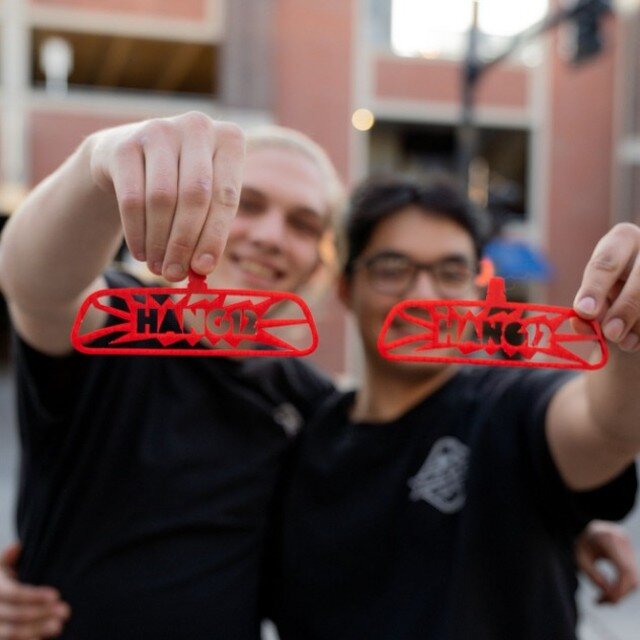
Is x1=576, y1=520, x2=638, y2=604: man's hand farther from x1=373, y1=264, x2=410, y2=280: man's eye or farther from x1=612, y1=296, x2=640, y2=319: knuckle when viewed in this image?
x1=612, y1=296, x2=640, y2=319: knuckle

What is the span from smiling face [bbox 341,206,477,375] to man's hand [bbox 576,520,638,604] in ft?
1.85

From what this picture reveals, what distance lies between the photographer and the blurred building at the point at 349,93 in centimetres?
1111

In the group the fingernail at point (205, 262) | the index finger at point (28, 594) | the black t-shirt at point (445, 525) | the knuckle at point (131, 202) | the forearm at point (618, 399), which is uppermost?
the knuckle at point (131, 202)

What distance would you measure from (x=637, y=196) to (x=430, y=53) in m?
3.86

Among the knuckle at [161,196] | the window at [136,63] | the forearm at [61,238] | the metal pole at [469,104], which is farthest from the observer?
the window at [136,63]

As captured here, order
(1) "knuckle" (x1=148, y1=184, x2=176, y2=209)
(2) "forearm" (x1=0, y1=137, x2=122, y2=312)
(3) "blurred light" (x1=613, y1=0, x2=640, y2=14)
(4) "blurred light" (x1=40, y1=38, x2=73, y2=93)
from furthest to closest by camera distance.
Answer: (3) "blurred light" (x1=613, y1=0, x2=640, y2=14), (4) "blurred light" (x1=40, y1=38, x2=73, y2=93), (2) "forearm" (x1=0, y1=137, x2=122, y2=312), (1) "knuckle" (x1=148, y1=184, x2=176, y2=209)

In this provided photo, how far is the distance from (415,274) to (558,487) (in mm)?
513

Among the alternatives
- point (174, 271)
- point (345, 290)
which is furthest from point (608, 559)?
point (174, 271)

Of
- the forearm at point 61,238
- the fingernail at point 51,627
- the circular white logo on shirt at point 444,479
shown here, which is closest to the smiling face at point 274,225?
the forearm at point 61,238

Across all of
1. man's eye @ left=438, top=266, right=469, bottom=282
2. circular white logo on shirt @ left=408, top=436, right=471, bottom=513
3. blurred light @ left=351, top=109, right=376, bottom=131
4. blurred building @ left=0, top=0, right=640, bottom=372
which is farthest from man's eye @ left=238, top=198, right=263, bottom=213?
blurred light @ left=351, top=109, right=376, bottom=131

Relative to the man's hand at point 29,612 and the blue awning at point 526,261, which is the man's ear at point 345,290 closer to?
the man's hand at point 29,612

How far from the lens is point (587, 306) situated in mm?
1020

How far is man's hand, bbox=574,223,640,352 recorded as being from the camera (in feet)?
3.38

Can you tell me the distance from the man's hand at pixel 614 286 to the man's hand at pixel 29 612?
3.71ft
